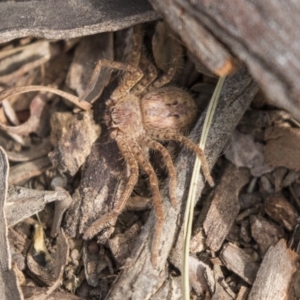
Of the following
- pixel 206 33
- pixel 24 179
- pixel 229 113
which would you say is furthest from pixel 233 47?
pixel 24 179

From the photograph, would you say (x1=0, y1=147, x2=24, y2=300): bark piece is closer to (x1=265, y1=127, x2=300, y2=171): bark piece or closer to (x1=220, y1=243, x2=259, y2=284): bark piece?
(x1=220, y1=243, x2=259, y2=284): bark piece

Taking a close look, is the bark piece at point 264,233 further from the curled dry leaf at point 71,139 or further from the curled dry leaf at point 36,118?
the curled dry leaf at point 36,118

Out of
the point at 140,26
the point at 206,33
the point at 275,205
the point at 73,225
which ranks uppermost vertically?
the point at 206,33

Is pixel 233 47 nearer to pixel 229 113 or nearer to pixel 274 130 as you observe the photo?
pixel 229 113

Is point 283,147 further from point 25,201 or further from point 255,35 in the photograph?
point 25,201

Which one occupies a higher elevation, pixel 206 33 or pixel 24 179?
pixel 206 33
